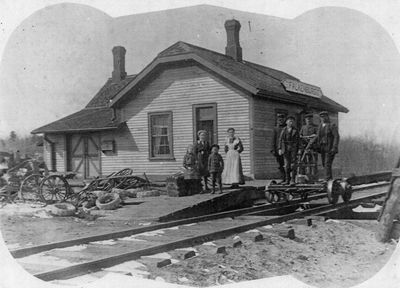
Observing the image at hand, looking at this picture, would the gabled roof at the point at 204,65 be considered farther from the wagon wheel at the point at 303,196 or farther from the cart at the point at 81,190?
the wagon wheel at the point at 303,196

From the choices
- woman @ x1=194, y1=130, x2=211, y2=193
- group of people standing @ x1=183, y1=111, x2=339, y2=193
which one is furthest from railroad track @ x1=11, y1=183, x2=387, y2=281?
woman @ x1=194, y1=130, x2=211, y2=193

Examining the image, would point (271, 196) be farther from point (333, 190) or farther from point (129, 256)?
point (129, 256)

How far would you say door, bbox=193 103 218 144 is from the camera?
14.0 metres

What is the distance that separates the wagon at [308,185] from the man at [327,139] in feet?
0.77

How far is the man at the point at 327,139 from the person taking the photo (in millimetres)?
10023

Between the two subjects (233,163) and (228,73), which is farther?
(228,73)

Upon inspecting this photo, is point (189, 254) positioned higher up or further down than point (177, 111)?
further down

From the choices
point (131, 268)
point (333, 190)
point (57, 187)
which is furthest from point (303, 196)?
point (131, 268)

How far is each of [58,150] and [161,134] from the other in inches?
190

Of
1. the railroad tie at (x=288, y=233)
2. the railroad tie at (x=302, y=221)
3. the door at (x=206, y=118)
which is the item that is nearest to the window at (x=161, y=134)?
the door at (x=206, y=118)

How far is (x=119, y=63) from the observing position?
12555 millimetres

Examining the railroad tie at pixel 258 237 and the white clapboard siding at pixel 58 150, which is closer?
the railroad tie at pixel 258 237

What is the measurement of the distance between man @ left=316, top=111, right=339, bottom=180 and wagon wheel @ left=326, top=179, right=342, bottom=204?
1.60 feet

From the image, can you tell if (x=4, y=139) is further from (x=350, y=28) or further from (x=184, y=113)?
(x=184, y=113)
